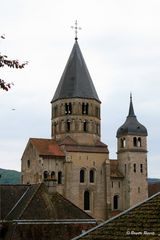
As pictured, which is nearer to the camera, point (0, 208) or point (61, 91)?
point (0, 208)

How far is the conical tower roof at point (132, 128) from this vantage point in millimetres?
89062

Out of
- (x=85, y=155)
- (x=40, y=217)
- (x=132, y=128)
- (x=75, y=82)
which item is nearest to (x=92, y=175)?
(x=85, y=155)

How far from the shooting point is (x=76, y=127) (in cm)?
8438

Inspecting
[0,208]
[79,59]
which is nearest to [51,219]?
[0,208]

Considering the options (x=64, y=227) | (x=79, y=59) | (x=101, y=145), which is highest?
(x=79, y=59)

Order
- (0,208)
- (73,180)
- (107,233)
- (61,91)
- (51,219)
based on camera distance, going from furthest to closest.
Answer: (61,91), (73,180), (0,208), (51,219), (107,233)

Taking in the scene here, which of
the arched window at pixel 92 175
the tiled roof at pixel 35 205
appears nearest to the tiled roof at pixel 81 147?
the arched window at pixel 92 175

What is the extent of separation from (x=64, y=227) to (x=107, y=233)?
2858cm

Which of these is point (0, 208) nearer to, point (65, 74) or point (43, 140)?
point (43, 140)

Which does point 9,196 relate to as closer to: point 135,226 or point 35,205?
point 35,205

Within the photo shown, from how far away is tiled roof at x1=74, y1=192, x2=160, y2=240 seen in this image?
39.3 ft

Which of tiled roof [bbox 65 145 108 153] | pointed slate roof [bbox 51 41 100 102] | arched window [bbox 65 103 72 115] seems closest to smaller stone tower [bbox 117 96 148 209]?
tiled roof [bbox 65 145 108 153]

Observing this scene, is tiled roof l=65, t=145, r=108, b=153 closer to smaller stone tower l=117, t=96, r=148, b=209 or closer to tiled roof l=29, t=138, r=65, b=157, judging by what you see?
tiled roof l=29, t=138, r=65, b=157

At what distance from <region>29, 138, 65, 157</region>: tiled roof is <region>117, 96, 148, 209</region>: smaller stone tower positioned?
1163 centimetres
